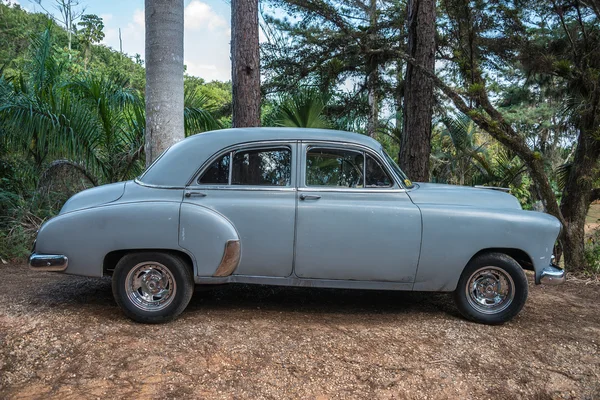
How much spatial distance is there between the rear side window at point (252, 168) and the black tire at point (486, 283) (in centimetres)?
185

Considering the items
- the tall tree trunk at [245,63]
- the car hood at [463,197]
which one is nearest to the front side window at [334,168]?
the car hood at [463,197]

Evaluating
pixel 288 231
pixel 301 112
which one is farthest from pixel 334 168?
pixel 301 112

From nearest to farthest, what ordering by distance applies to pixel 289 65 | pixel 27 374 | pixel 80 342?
pixel 27 374 < pixel 80 342 < pixel 289 65

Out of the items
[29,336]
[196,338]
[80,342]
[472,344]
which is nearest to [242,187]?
[196,338]

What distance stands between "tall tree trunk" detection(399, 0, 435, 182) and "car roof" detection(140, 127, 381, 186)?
373cm

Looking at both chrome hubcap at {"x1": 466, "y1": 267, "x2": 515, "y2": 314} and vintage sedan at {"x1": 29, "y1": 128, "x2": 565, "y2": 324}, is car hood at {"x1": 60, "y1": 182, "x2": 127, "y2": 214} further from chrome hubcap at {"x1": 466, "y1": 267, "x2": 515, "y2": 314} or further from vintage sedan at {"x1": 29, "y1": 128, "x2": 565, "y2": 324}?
chrome hubcap at {"x1": 466, "y1": 267, "x2": 515, "y2": 314}

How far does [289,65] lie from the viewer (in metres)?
11.0

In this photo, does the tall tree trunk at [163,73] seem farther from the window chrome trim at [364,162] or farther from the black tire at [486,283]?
the black tire at [486,283]

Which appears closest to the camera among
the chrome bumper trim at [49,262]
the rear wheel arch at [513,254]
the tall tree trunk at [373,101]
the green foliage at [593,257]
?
the chrome bumper trim at [49,262]

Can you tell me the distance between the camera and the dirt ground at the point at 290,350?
10.9ft

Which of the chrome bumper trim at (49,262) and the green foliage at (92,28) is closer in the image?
the chrome bumper trim at (49,262)

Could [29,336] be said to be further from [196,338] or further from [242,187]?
[242,187]

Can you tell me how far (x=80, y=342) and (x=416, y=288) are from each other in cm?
286

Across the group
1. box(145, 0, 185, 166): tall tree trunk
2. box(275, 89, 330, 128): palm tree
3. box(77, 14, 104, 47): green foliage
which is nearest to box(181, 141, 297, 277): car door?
box(145, 0, 185, 166): tall tree trunk
